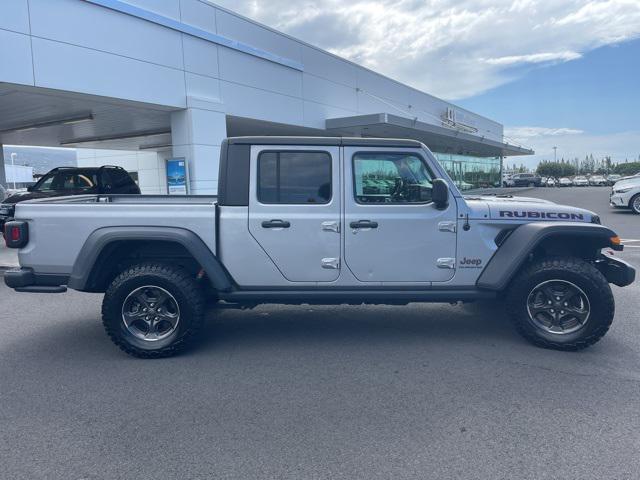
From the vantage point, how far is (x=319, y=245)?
4.47m

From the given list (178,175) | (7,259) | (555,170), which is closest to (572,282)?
(7,259)

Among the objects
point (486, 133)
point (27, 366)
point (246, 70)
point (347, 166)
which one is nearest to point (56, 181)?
point (246, 70)

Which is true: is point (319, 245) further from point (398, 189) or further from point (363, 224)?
point (398, 189)

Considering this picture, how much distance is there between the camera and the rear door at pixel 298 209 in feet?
14.6

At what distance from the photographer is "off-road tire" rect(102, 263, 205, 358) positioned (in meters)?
4.40

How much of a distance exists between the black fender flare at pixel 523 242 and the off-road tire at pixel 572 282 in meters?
0.17

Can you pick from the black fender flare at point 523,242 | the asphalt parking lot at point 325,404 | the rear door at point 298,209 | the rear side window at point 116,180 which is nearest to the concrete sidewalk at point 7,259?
the rear side window at point 116,180

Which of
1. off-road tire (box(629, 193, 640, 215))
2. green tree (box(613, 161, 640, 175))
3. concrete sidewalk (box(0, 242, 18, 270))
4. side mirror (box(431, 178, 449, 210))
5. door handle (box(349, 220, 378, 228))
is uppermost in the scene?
green tree (box(613, 161, 640, 175))

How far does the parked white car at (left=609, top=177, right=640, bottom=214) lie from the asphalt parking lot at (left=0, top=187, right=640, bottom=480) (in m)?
14.1

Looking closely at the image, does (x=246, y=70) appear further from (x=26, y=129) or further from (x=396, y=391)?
(x=396, y=391)

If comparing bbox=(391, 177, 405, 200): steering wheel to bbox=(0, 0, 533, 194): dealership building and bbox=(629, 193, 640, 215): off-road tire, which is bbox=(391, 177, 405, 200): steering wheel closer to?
bbox=(0, 0, 533, 194): dealership building

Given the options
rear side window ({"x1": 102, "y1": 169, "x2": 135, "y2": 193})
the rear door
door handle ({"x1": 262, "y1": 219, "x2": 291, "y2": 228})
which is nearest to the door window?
the rear door

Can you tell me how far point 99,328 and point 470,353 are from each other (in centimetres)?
414

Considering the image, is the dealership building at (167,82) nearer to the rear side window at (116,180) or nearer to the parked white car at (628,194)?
the rear side window at (116,180)
